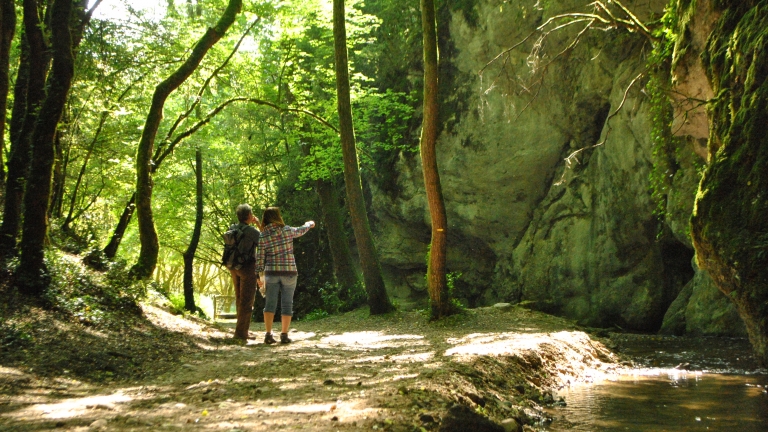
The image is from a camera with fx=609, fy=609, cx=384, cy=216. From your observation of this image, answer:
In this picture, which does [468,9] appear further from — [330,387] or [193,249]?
[330,387]

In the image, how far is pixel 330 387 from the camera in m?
5.78

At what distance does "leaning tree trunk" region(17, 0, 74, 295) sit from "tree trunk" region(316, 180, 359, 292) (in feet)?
35.9

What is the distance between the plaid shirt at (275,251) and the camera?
9508mm

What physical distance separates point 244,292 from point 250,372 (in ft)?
10.8

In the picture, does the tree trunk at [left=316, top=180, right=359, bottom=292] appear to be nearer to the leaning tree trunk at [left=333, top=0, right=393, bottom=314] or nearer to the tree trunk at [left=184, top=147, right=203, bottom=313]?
the leaning tree trunk at [left=333, top=0, right=393, bottom=314]

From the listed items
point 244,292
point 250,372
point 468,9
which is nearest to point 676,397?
point 250,372

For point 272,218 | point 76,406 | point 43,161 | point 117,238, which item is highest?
point 43,161

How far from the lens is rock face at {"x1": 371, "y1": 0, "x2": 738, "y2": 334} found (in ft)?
52.3

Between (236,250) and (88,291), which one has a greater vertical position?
(236,250)

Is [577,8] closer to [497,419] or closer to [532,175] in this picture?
[532,175]

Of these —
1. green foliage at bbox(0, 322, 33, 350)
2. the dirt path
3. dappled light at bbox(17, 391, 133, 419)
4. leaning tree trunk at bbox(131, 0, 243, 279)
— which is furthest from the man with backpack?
dappled light at bbox(17, 391, 133, 419)

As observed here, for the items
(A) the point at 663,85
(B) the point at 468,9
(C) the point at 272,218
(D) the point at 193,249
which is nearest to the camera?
(C) the point at 272,218

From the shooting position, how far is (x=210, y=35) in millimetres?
12617

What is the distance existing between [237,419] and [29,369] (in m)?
3.09
